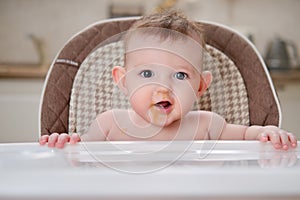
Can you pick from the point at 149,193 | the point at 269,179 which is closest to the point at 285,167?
the point at 269,179

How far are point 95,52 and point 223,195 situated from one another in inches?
30.2

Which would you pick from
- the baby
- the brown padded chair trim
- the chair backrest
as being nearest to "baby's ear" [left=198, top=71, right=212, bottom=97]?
the baby

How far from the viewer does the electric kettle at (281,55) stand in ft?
Answer: 9.05

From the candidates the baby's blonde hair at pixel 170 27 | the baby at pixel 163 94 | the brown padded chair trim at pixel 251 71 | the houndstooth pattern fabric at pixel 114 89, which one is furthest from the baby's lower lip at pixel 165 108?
the brown padded chair trim at pixel 251 71

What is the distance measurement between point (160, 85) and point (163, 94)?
0.01 m

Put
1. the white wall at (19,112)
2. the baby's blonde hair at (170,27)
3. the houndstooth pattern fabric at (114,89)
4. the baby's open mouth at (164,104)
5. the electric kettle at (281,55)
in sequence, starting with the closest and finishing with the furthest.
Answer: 1. the baby's open mouth at (164,104)
2. the baby's blonde hair at (170,27)
3. the houndstooth pattern fabric at (114,89)
4. the white wall at (19,112)
5. the electric kettle at (281,55)

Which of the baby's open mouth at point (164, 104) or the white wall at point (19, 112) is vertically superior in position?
Answer: the baby's open mouth at point (164, 104)

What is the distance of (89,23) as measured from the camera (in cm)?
298

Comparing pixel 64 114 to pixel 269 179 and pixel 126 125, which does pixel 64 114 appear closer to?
pixel 126 125

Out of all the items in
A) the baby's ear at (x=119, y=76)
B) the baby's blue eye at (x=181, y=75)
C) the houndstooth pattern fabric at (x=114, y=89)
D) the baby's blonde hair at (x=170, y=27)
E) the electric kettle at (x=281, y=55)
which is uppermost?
the baby's blonde hair at (x=170, y=27)

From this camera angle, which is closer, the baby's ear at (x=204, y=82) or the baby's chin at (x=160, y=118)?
the baby's chin at (x=160, y=118)

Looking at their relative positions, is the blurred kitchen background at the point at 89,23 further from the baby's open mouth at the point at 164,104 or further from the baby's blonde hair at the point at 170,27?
the baby's open mouth at the point at 164,104

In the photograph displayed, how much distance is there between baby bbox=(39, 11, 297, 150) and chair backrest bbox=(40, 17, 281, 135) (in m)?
0.10

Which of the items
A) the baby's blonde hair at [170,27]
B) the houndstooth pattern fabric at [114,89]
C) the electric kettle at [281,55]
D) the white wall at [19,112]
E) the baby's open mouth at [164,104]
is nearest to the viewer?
the baby's open mouth at [164,104]
